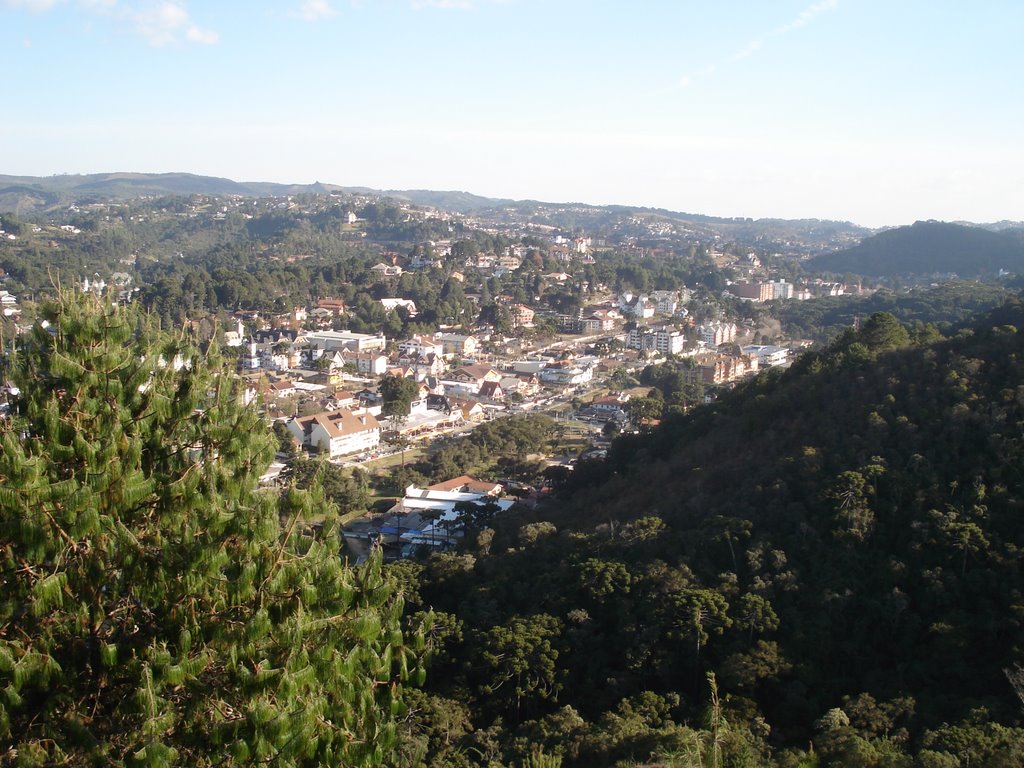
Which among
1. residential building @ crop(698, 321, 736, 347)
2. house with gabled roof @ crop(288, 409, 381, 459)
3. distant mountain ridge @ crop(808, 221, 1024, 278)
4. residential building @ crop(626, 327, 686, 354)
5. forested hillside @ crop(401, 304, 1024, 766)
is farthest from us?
distant mountain ridge @ crop(808, 221, 1024, 278)

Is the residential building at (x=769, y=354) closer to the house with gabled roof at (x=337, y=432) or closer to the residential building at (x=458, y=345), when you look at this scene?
the residential building at (x=458, y=345)

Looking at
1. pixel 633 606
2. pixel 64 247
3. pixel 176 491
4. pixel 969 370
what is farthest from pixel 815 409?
pixel 64 247

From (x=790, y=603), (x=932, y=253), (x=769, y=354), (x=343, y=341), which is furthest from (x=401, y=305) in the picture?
(x=932, y=253)

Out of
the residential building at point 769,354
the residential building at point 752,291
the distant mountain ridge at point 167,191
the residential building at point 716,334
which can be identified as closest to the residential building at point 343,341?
the residential building at point 769,354

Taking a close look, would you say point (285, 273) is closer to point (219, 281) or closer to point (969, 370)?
point (219, 281)

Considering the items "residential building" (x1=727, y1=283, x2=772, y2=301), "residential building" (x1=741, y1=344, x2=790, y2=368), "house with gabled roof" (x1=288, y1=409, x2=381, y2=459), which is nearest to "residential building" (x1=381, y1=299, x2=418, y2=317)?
"residential building" (x1=741, y1=344, x2=790, y2=368)

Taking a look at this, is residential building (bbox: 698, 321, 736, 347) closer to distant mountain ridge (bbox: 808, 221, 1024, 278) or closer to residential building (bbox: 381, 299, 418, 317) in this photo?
residential building (bbox: 381, 299, 418, 317)
